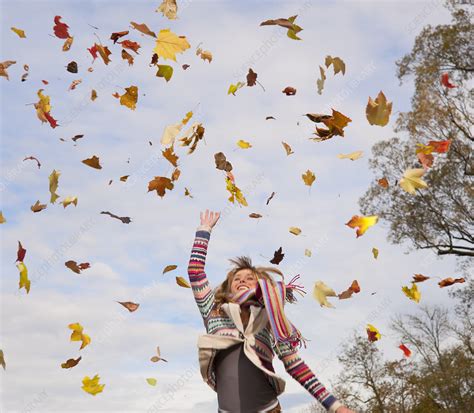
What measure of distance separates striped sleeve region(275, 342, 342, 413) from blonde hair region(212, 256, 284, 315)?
1.67ft

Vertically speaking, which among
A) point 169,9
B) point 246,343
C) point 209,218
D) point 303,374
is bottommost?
point 303,374

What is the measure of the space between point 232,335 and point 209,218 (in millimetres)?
917

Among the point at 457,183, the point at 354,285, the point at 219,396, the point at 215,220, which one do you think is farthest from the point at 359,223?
the point at 457,183

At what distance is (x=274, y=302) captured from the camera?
412cm

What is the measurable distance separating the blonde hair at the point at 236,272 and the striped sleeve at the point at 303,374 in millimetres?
509

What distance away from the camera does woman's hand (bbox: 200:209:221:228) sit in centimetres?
454

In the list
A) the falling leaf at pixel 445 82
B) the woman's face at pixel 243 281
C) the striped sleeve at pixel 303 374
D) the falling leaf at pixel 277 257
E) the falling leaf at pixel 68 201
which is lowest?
the striped sleeve at pixel 303 374

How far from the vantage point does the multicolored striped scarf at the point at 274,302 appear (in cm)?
409

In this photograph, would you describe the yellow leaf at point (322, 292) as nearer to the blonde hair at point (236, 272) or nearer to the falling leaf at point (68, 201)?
the blonde hair at point (236, 272)

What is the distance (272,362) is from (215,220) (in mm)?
1121

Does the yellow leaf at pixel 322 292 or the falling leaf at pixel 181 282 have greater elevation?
the falling leaf at pixel 181 282

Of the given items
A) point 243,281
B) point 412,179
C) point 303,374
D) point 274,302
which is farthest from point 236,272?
point 412,179

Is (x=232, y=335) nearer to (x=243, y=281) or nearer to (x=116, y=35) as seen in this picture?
(x=243, y=281)

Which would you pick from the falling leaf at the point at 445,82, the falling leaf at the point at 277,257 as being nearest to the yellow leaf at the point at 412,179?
the falling leaf at the point at 277,257
